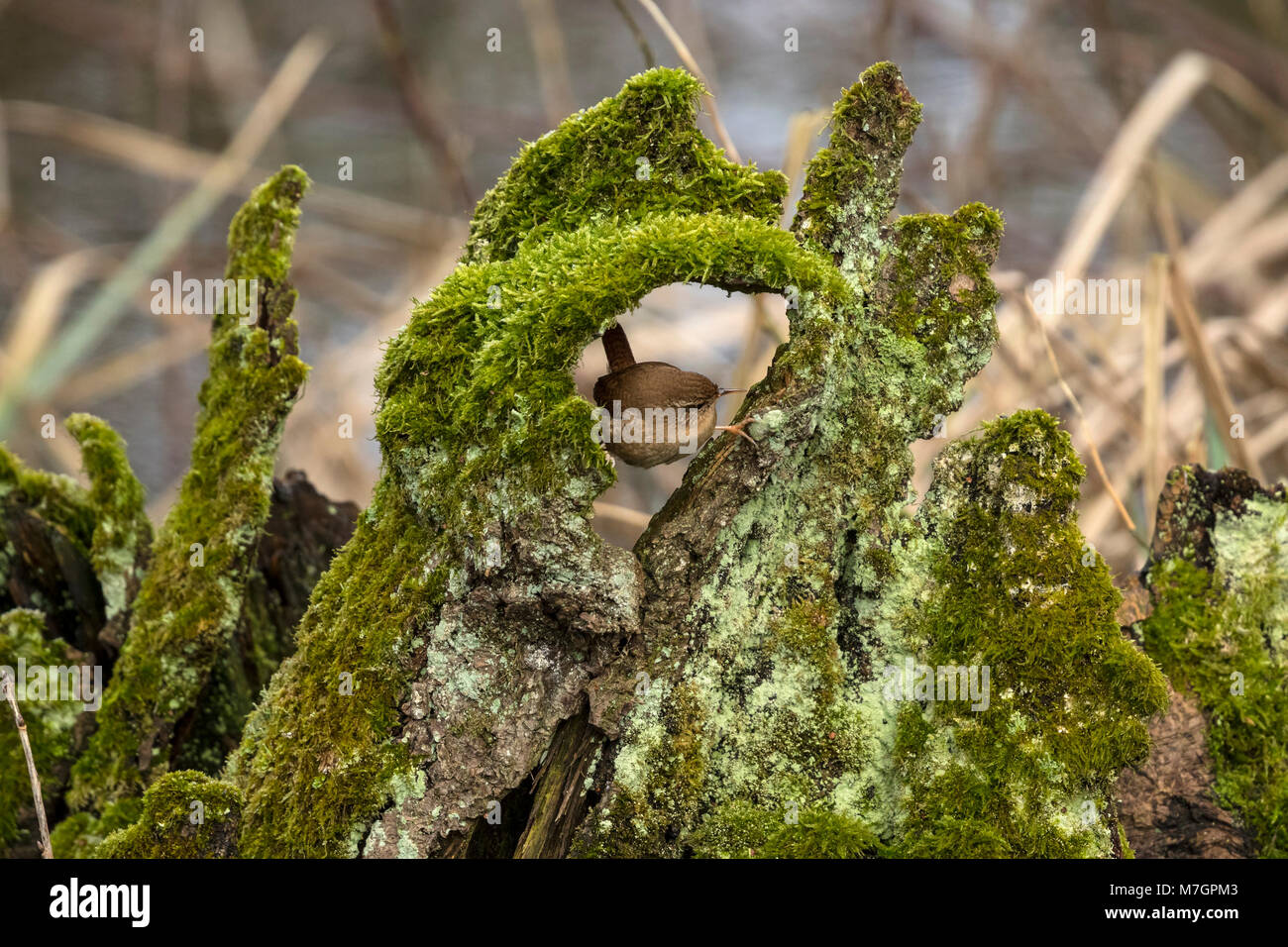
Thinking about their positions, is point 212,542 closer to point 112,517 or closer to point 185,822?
point 112,517

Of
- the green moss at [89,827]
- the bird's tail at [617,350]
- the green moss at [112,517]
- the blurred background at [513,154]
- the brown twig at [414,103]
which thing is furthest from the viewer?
the brown twig at [414,103]

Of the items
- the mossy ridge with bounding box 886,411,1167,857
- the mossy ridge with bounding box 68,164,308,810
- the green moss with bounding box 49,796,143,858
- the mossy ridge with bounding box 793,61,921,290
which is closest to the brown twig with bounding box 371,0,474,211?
the mossy ridge with bounding box 68,164,308,810

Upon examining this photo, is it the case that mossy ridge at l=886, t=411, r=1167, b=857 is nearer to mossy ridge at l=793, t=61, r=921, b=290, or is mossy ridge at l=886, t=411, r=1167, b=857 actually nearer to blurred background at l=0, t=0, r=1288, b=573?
mossy ridge at l=793, t=61, r=921, b=290

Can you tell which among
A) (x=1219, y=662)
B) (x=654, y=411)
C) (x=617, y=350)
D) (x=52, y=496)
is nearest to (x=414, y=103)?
(x=52, y=496)

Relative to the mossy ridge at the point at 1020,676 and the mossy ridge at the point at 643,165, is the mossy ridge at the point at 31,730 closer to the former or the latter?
the mossy ridge at the point at 643,165

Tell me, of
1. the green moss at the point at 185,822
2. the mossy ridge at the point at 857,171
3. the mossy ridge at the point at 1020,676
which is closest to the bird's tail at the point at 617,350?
the mossy ridge at the point at 857,171

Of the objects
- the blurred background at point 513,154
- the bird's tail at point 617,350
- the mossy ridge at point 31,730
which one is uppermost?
the blurred background at point 513,154

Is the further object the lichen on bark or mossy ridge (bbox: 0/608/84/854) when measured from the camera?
mossy ridge (bbox: 0/608/84/854)
